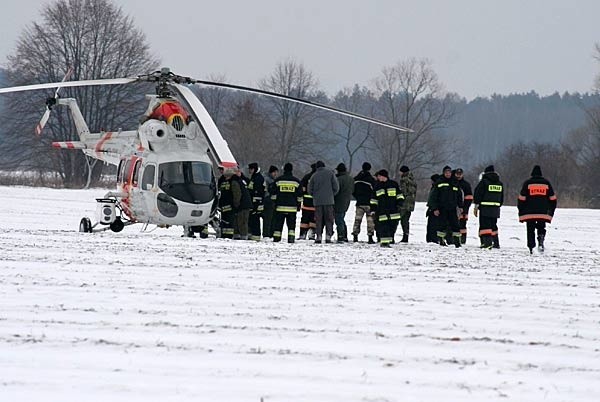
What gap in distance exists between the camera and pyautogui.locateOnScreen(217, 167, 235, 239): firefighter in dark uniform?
19578 mm

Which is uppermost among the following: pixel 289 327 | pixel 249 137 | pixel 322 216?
pixel 249 137

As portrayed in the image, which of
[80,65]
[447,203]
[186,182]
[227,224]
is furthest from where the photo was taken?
[80,65]

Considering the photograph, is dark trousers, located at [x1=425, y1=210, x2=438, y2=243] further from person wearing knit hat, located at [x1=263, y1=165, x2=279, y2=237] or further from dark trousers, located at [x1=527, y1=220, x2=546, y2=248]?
person wearing knit hat, located at [x1=263, y1=165, x2=279, y2=237]

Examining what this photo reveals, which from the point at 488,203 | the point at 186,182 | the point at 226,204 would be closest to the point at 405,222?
the point at 488,203

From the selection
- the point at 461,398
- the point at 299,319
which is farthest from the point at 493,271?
the point at 461,398

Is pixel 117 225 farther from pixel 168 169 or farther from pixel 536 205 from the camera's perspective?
pixel 536 205

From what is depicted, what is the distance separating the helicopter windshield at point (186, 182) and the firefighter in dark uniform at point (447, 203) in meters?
5.05

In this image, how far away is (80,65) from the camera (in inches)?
2562

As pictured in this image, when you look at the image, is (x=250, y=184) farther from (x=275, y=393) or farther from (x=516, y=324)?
(x=275, y=393)

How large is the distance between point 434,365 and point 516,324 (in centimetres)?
202

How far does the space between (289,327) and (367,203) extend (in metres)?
11.4

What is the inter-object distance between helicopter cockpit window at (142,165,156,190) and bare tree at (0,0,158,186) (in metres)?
43.8

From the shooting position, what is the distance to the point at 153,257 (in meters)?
13.5

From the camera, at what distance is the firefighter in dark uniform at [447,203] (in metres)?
18.5
